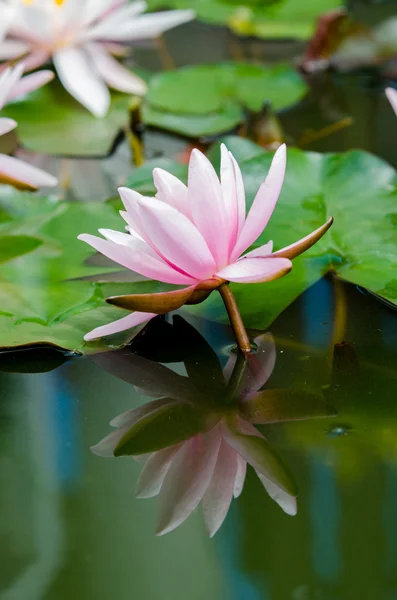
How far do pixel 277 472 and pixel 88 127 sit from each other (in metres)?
1.08

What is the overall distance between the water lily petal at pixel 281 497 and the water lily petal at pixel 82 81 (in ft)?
3.56

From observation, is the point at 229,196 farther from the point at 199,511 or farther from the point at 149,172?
the point at 149,172

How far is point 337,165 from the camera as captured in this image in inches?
50.7

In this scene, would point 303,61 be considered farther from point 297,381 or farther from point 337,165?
point 297,381

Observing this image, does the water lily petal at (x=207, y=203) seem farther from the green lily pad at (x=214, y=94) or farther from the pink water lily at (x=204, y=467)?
the green lily pad at (x=214, y=94)

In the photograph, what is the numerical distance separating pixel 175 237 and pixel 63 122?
94cm

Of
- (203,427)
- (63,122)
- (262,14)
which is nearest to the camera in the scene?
(203,427)

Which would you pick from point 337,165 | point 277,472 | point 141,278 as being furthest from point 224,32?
point 277,472

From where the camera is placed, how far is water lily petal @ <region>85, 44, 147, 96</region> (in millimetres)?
1757

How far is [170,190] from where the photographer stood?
896mm

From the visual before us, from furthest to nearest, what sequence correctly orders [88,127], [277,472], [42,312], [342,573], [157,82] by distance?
1. [157,82]
2. [88,127]
3. [42,312]
4. [277,472]
5. [342,573]

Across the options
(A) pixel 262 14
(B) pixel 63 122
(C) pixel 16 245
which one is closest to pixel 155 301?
(C) pixel 16 245

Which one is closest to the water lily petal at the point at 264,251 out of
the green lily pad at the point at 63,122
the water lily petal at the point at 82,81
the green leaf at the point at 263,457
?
the green leaf at the point at 263,457

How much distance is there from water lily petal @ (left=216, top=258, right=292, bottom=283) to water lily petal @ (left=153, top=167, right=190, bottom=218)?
95mm
